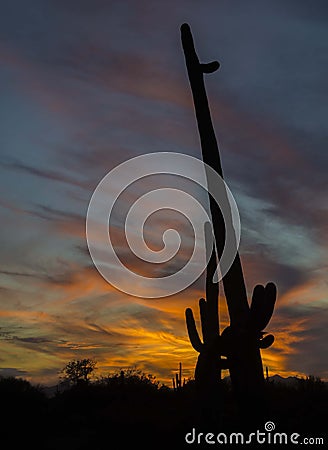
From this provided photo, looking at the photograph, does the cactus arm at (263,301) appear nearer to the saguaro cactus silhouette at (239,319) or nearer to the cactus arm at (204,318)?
the saguaro cactus silhouette at (239,319)

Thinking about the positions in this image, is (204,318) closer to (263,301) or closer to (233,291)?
(233,291)

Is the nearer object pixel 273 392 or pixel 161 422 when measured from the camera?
Answer: pixel 161 422

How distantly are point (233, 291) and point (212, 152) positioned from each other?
2.92 metres

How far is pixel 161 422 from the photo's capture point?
1719 centimetres

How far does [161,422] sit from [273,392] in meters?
4.46

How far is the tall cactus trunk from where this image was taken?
34.8 ft

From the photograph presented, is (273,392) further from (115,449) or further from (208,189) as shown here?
(208,189)

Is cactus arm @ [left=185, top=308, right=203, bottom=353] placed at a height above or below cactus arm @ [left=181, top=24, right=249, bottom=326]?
below

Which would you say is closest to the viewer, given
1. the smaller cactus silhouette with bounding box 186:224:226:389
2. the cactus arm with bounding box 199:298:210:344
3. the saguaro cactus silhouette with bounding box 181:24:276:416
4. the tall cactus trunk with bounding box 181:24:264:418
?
the saguaro cactus silhouette with bounding box 181:24:276:416

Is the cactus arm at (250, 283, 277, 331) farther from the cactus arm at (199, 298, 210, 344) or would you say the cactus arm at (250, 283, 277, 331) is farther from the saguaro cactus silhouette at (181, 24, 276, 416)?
the cactus arm at (199, 298, 210, 344)

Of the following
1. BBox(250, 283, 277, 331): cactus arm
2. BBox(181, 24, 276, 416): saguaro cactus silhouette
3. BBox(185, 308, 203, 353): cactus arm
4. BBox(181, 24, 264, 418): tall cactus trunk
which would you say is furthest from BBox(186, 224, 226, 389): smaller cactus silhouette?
BBox(250, 283, 277, 331): cactus arm

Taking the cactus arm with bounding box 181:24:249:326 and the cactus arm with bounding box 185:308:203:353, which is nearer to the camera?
the cactus arm with bounding box 181:24:249:326

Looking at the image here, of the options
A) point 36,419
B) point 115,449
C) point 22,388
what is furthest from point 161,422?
point 22,388

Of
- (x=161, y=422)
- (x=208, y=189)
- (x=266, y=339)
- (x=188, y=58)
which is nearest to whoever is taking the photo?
(x=266, y=339)
